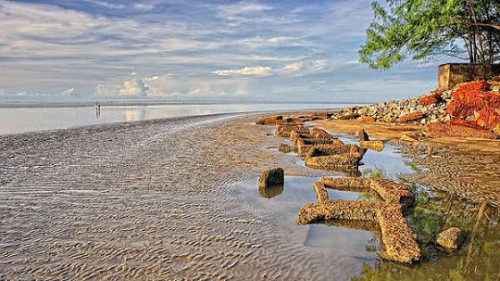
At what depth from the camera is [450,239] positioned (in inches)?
139

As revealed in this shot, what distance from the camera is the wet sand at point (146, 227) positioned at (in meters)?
3.25

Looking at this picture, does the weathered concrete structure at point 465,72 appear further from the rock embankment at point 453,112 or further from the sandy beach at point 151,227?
the sandy beach at point 151,227

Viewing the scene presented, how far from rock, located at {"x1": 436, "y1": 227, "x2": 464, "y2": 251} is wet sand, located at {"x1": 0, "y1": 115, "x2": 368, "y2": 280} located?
3.09ft

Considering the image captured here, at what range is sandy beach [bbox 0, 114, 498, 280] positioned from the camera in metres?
3.25

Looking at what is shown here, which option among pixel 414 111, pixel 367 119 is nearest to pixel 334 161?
pixel 414 111

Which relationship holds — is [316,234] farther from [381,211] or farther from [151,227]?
[151,227]

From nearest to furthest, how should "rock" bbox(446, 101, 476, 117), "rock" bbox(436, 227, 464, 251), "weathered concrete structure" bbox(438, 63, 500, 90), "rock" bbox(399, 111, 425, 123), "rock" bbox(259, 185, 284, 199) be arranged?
"rock" bbox(436, 227, 464, 251), "rock" bbox(259, 185, 284, 199), "rock" bbox(446, 101, 476, 117), "rock" bbox(399, 111, 425, 123), "weathered concrete structure" bbox(438, 63, 500, 90)

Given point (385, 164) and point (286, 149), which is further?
point (286, 149)

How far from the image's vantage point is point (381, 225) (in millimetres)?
3955

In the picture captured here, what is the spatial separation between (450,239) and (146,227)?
3.20 m

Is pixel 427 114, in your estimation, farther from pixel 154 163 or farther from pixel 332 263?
pixel 332 263

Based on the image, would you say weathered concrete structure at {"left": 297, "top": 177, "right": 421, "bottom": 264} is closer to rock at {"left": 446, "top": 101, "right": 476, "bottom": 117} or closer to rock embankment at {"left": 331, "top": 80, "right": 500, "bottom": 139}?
rock embankment at {"left": 331, "top": 80, "right": 500, "bottom": 139}

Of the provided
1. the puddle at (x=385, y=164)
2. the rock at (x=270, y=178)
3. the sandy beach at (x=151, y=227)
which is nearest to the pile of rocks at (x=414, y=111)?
the puddle at (x=385, y=164)

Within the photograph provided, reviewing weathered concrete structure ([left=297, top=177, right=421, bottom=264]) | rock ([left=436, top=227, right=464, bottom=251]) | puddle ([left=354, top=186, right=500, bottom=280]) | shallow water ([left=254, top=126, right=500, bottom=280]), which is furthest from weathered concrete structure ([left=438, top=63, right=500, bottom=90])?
rock ([left=436, top=227, right=464, bottom=251])
